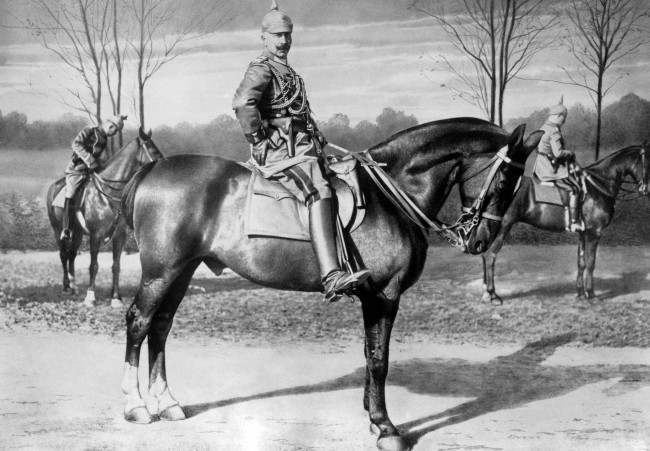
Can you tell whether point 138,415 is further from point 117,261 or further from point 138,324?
point 117,261

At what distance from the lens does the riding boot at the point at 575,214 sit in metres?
8.12

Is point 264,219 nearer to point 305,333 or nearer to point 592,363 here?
point 305,333

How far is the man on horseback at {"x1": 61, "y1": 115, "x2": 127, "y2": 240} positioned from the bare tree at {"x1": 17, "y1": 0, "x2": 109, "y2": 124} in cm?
36

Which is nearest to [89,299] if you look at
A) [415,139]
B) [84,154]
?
[84,154]

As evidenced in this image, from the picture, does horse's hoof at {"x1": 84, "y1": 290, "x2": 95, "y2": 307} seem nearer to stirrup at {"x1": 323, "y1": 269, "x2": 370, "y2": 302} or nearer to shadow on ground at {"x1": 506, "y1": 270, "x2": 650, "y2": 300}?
stirrup at {"x1": 323, "y1": 269, "x2": 370, "y2": 302}

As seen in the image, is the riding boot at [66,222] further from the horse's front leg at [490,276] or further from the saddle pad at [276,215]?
the horse's front leg at [490,276]

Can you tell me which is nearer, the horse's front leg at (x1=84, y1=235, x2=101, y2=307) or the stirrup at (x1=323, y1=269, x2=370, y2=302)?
the stirrup at (x1=323, y1=269, x2=370, y2=302)

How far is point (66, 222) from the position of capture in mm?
7910

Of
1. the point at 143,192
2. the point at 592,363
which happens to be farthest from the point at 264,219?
the point at 592,363

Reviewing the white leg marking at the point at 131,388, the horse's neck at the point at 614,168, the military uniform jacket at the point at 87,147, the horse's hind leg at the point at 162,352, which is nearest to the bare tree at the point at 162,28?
the military uniform jacket at the point at 87,147

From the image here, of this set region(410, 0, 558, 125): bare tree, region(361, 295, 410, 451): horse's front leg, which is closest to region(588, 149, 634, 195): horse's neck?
region(410, 0, 558, 125): bare tree

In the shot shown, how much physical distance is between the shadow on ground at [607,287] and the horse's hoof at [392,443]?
124 inches

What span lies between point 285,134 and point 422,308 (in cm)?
303

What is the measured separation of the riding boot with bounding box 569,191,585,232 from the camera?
8.12 metres
